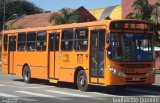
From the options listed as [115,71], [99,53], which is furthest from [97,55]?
[115,71]

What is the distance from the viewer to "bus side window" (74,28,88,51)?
20.3 meters

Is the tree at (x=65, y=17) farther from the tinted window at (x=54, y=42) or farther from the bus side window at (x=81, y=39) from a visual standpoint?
the bus side window at (x=81, y=39)

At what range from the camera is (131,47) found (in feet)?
63.1

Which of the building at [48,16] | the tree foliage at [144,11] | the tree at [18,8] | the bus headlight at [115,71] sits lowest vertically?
the bus headlight at [115,71]

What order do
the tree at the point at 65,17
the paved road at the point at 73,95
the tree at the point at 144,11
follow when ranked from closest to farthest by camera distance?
1. the paved road at the point at 73,95
2. the tree at the point at 144,11
3. the tree at the point at 65,17

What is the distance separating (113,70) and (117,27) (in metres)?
1.72

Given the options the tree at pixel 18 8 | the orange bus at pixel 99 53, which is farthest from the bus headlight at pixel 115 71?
the tree at pixel 18 8

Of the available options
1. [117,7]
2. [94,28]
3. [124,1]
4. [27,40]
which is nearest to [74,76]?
[94,28]

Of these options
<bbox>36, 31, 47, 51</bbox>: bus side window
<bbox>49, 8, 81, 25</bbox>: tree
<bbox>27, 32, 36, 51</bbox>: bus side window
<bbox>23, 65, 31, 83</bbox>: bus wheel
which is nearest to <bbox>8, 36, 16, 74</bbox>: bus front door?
<bbox>23, 65, 31, 83</bbox>: bus wheel

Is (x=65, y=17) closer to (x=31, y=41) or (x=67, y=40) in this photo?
(x=31, y=41)

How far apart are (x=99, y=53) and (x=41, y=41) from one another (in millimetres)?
5465

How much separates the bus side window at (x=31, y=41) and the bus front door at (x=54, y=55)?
1.79 meters

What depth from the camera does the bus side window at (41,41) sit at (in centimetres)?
2387

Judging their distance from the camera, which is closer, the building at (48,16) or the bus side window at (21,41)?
the bus side window at (21,41)
